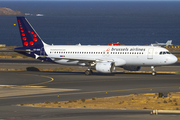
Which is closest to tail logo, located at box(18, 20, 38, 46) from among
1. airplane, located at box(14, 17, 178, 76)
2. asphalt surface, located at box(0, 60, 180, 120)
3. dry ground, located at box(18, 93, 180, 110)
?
airplane, located at box(14, 17, 178, 76)

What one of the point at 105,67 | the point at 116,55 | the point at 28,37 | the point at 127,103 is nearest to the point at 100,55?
the point at 116,55

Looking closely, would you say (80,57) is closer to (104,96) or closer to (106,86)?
(106,86)

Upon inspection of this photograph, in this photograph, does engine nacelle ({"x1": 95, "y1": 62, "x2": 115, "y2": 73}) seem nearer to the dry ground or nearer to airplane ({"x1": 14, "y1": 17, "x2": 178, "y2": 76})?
airplane ({"x1": 14, "y1": 17, "x2": 178, "y2": 76})

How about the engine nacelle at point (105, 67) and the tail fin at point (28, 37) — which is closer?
the engine nacelle at point (105, 67)

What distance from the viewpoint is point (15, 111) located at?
24500 mm

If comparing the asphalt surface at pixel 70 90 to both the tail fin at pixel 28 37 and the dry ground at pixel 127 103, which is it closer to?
the dry ground at pixel 127 103

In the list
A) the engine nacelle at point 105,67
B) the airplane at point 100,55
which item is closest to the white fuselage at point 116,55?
the airplane at point 100,55

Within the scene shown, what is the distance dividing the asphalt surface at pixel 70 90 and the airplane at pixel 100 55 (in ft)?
7.60

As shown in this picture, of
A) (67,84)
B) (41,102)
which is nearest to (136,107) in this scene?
(41,102)

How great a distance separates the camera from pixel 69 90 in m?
36.4

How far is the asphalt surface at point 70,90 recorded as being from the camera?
22.9 meters

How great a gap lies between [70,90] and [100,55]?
45.3 feet

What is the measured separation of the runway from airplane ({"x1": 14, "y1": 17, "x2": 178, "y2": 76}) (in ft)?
7.61

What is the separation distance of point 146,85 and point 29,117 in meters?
20.4
